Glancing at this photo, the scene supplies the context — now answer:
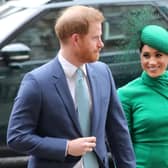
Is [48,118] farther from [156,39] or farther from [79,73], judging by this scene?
[156,39]

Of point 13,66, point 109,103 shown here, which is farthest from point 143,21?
point 109,103

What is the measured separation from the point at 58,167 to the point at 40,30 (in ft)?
7.68

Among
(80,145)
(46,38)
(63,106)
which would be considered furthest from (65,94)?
(46,38)

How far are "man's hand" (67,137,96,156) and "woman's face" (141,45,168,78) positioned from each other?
2.59 feet

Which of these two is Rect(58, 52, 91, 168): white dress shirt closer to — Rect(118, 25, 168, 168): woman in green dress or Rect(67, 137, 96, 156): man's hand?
Rect(67, 137, 96, 156): man's hand

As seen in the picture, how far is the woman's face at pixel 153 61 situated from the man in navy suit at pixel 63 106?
1.83ft

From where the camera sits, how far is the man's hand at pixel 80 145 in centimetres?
288

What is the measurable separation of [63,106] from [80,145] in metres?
0.20

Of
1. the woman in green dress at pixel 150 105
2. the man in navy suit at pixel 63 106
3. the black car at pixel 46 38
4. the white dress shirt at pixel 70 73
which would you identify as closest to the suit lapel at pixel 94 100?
the man in navy suit at pixel 63 106

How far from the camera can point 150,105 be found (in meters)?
3.51

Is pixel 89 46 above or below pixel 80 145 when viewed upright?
above

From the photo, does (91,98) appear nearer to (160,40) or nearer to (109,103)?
(109,103)

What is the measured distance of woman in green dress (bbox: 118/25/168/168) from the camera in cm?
349

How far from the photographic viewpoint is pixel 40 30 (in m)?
5.15
